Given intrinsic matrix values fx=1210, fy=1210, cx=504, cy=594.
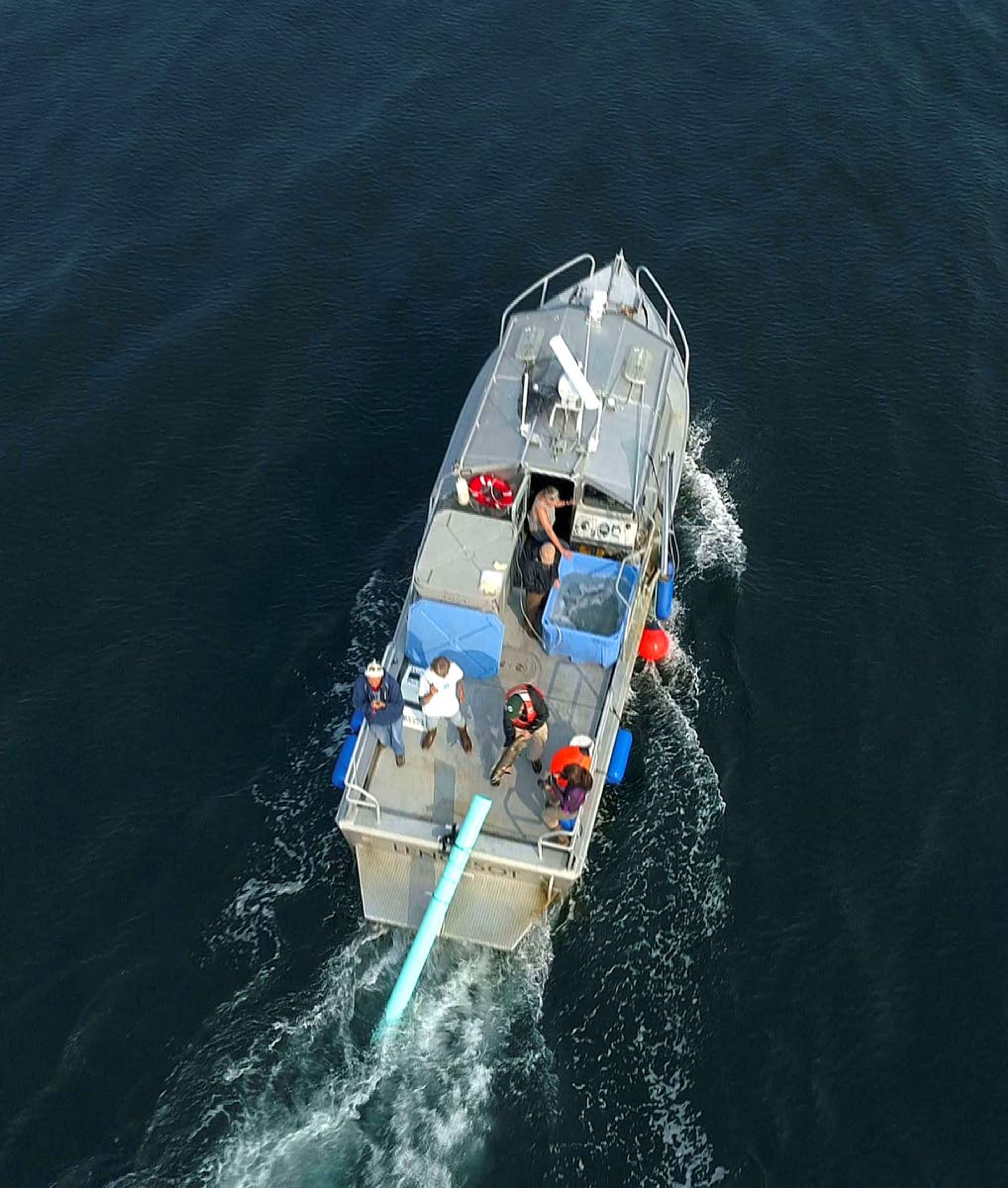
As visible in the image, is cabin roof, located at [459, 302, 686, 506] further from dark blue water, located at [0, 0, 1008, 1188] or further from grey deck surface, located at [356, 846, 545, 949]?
grey deck surface, located at [356, 846, 545, 949]

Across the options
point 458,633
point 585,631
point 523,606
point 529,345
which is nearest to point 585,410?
point 529,345

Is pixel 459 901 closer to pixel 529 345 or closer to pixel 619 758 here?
pixel 619 758

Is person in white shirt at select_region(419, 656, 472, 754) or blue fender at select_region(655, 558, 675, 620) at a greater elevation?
person in white shirt at select_region(419, 656, 472, 754)

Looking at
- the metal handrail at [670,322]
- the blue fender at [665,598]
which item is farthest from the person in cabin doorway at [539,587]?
the metal handrail at [670,322]

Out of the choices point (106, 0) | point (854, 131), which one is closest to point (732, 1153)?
point (854, 131)

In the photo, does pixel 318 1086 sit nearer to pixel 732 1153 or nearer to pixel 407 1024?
pixel 407 1024

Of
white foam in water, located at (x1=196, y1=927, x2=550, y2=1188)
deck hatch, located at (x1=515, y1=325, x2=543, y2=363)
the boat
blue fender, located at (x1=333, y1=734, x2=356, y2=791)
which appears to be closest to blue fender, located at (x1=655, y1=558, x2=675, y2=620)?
the boat
